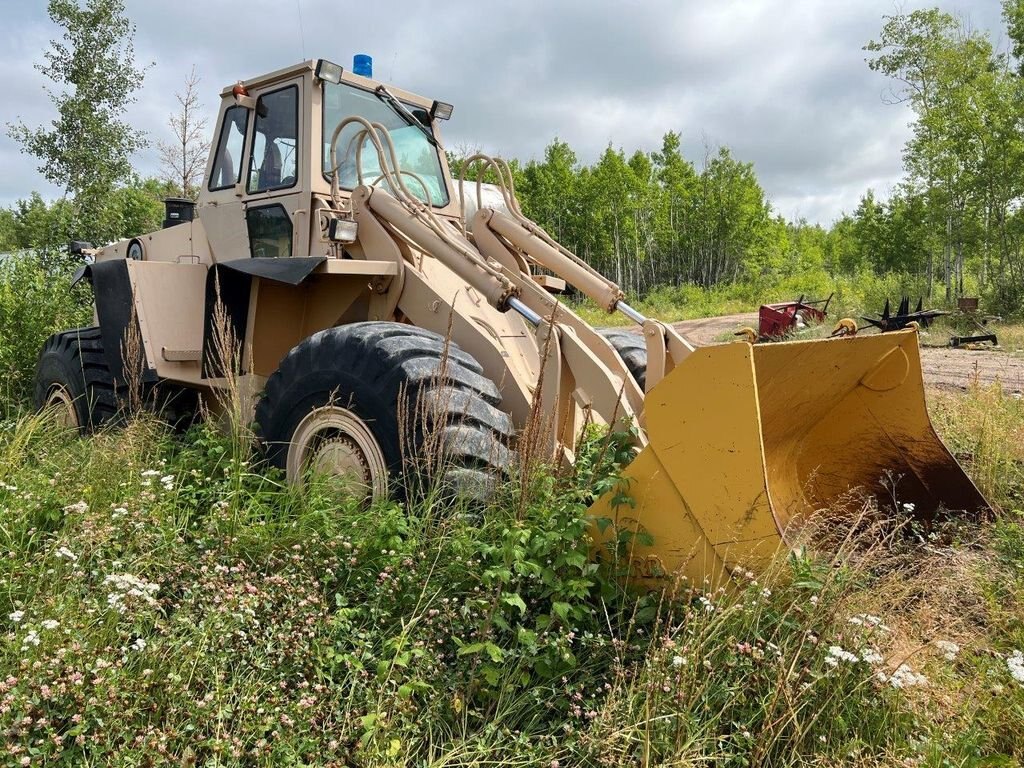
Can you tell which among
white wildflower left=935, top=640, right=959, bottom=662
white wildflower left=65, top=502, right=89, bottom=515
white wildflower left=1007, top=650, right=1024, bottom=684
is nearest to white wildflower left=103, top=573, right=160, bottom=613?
white wildflower left=65, top=502, right=89, bottom=515

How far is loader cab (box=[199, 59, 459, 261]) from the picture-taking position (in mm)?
4559

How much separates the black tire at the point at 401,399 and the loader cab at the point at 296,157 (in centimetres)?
114

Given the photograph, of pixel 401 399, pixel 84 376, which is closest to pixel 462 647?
pixel 401 399

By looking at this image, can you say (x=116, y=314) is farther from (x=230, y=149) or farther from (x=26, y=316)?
(x=26, y=316)

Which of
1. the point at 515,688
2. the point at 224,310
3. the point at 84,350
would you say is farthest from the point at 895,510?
the point at 84,350

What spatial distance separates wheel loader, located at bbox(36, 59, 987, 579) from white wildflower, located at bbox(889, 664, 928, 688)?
0.51m

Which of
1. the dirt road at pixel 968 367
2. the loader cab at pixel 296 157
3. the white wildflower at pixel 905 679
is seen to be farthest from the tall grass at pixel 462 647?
the dirt road at pixel 968 367

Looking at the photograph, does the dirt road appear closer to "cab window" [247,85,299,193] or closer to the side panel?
"cab window" [247,85,299,193]

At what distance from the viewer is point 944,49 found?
21.9m

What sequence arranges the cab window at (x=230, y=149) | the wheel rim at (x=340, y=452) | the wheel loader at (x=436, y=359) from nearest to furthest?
1. the wheel loader at (x=436, y=359)
2. the wheel rim at (x=340, y=452)
3. the cab window at (x=230, y=149)

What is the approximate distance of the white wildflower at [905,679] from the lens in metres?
2.12

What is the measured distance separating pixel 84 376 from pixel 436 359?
3.35 m

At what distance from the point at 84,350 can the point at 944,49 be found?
25743mm

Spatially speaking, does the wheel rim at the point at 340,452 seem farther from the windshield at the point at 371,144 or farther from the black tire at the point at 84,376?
the black tire at the point at 84,376
